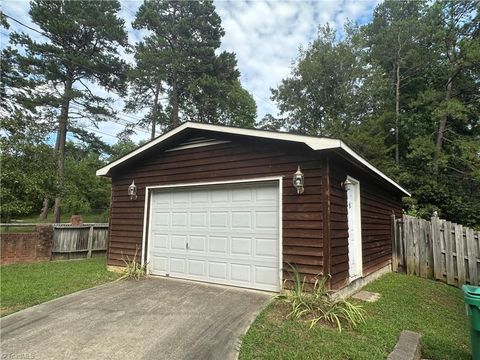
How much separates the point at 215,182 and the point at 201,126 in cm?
121

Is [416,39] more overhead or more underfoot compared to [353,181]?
more overhead

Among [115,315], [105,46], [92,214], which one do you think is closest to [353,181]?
[115,315]

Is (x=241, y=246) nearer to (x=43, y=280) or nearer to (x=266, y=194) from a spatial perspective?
(x=266, y=194)

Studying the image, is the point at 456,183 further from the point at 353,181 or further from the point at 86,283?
the point at 86,283

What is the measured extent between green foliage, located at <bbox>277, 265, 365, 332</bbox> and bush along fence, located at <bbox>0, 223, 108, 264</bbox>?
7.83 meters

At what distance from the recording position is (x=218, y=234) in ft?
21.2

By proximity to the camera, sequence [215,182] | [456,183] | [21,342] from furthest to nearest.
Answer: [456,183], [215,182], [21,342]

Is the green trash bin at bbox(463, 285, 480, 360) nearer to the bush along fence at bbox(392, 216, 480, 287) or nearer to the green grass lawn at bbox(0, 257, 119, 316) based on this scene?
the bush along fence at bbox(392, 216, 480, 287)

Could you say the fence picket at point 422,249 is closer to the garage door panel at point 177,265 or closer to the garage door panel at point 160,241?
the garage door panel at point 177,265

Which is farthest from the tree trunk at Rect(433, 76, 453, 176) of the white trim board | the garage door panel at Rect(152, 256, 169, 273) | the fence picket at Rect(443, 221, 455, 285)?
the garage door panel at Rect(152, 256, 169, 273)

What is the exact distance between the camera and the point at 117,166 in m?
8.06

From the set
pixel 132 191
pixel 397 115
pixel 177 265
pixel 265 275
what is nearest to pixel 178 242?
pixel 177 265

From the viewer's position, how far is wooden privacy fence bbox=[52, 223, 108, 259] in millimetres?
9812

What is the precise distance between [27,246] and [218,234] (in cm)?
646
